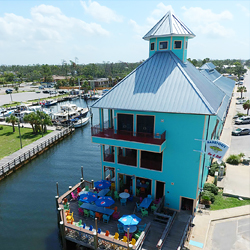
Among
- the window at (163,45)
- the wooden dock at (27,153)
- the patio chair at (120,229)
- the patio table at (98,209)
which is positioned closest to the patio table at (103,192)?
the patio table at (98,209)

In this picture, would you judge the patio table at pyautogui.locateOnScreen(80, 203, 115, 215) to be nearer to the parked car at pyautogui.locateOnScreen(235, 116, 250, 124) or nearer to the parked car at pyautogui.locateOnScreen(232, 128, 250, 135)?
the parked car at pyautogui.locateOnScreen(232, 128, 250, 135)

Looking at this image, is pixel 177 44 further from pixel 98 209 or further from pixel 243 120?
pixel 243 120

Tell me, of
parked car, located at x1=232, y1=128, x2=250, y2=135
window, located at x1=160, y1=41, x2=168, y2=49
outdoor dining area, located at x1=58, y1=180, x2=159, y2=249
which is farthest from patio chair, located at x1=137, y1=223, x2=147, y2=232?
parked car, located at x1=232, y1=128, x2=250, y2=135

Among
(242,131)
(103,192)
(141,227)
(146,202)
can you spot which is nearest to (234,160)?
(242,131)

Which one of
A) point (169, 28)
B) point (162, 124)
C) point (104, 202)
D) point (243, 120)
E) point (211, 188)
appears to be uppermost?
point (169, 28)

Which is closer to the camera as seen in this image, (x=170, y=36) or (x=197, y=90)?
(x=197, y=90)
